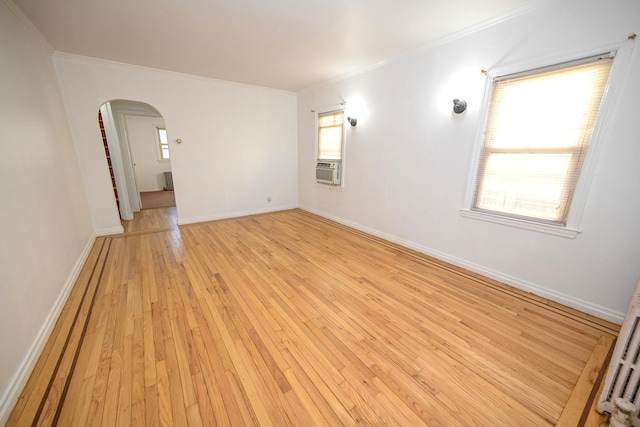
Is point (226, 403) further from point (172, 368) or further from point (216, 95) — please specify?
point (216, 95)

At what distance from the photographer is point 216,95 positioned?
4492mm

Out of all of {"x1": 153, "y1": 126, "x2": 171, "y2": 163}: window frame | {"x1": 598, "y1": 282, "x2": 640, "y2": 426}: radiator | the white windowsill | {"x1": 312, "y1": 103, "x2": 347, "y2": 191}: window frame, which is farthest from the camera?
{"x1": 153, "y1": 126, "x2": 171, "y2": 163}: window frame

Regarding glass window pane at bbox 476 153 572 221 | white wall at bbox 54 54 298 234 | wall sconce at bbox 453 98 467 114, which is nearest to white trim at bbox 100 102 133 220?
white wall at bbox 54 54 298 234

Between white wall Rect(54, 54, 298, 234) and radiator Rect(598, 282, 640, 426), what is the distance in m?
5.26

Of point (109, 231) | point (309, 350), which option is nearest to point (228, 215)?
point (109, 231)

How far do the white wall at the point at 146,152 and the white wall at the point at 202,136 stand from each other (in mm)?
4553

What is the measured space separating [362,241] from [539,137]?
Answer: 2412 millimetres

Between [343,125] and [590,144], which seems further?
[343,125]

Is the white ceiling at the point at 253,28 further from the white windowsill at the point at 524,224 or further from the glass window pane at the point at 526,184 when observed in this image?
the white windowsill at the point at 524,224

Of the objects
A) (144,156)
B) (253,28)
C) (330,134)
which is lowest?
(144,156)

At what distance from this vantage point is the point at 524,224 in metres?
2.39

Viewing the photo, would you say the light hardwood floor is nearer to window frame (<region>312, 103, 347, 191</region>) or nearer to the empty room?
the empty room

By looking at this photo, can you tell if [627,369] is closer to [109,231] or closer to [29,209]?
[29,209]

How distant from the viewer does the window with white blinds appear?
2.00m
